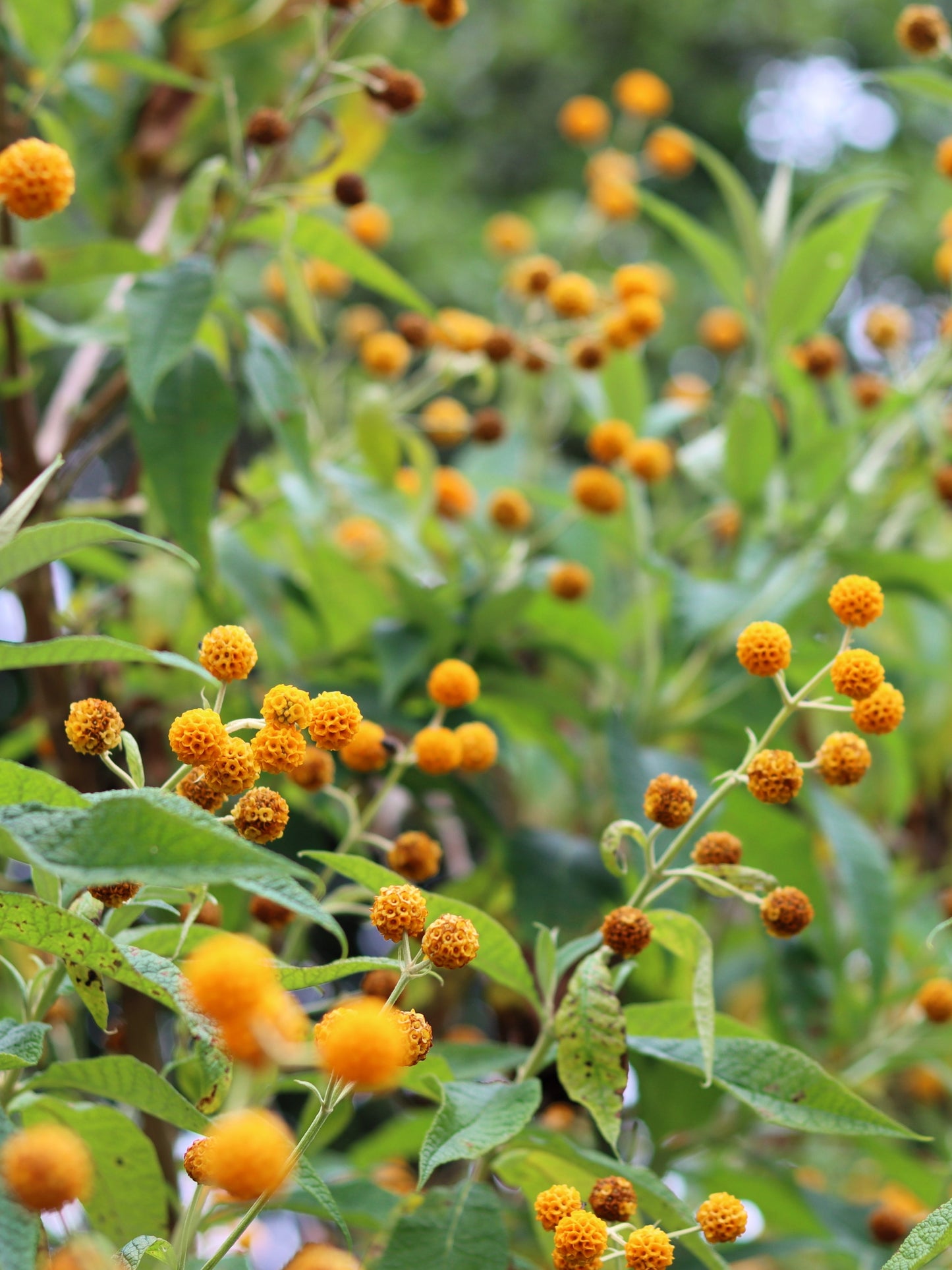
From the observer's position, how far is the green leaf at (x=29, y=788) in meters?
0.65

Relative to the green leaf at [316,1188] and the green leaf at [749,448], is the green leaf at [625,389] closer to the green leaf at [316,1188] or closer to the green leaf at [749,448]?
the green leaf at [749,448]

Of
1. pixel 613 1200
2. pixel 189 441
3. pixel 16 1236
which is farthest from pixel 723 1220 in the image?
pixel 189 441

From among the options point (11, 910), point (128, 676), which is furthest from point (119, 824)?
point (128, 676)

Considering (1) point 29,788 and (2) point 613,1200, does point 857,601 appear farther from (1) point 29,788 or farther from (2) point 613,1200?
(1) point 29,788

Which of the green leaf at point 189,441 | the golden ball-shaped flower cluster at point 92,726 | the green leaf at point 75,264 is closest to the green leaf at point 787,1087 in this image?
the golden ball-shaped flower cluster at point 92,726

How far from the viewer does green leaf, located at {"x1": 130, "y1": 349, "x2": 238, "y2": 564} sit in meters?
1.17

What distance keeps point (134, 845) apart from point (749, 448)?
3.56 ft

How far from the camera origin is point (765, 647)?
835 mm

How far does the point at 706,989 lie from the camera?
0.80 meters

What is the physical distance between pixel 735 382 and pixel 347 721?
1.28 metres

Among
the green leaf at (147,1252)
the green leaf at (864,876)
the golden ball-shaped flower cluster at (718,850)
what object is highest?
the golden ball-shaped flower cluster at (718,850)

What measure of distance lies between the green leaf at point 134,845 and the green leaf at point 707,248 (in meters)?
1.20

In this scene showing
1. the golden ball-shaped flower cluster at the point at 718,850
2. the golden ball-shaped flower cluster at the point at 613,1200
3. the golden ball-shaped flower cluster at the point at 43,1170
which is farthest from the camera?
the golden ball-shaped flower cluster at the point at 718,850

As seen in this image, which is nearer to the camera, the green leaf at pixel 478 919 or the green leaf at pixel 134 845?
the green leaf at pixel 134 845
